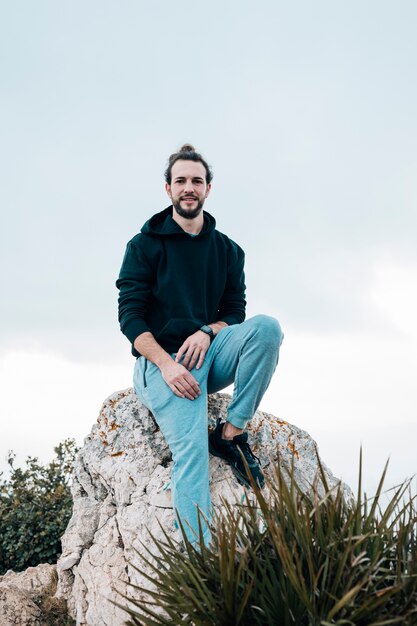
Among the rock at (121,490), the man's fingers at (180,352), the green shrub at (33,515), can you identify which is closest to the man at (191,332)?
the man's fingers at (180,352)

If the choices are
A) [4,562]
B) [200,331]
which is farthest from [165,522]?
[4,562]

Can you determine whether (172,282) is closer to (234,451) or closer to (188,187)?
(188,187)

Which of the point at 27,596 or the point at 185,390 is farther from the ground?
the point at 185,390

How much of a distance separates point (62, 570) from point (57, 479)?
11.1 ft

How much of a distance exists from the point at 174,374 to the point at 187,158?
73.3 inches

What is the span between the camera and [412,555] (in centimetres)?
283

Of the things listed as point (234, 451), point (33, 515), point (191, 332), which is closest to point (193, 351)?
point (191, 332)

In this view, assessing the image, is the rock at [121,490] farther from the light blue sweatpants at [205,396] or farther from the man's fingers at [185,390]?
the man's fingers at [185,390]

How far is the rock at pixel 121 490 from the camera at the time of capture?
482 cm

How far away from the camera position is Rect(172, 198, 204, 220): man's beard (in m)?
5.38

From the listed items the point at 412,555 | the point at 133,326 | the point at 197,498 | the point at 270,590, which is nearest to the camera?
the point at 270,590

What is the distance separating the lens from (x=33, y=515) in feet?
25.6

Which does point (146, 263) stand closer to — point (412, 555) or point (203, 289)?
point (203, 289)

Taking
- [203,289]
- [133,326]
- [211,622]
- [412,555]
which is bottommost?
[211,622]
